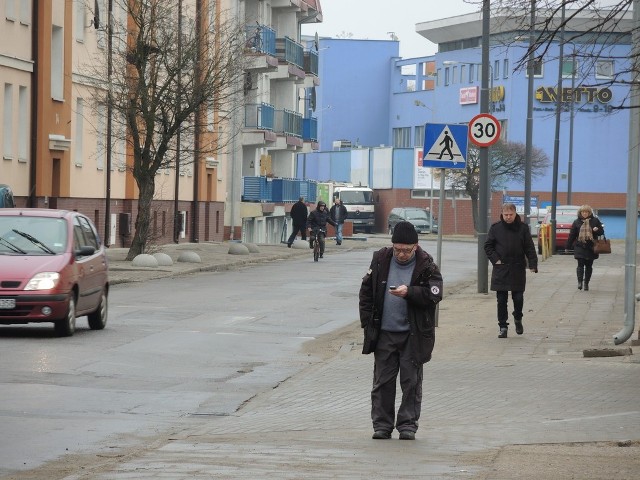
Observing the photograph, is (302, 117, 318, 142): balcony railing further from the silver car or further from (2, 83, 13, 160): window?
(2, 83, 13, 160): window

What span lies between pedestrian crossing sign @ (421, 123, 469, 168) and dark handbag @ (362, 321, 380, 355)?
10875 millimetres

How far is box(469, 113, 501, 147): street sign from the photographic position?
26.3 meters

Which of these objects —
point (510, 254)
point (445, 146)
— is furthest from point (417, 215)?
point (510, 254)

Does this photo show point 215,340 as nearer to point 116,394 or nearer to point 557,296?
point 116,394

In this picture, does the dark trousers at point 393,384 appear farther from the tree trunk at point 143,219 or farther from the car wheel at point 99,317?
the tree trunk at point 143,219

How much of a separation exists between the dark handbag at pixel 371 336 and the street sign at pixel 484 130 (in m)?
15.7

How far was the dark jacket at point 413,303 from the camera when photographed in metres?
10.8

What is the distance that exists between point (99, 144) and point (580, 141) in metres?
61.2

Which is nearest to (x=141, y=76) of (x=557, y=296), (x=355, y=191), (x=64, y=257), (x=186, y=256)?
(x=186, y=256)

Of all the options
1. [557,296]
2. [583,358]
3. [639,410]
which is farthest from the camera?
[557,296]

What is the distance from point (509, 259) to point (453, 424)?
847 cm

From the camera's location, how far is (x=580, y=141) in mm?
101938

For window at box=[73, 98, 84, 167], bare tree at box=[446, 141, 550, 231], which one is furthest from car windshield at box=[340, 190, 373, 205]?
window at box=[73, 98, 84, 167]

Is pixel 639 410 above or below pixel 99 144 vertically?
below
